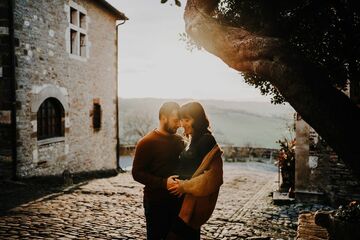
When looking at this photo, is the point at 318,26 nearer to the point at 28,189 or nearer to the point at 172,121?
the point at 172,121

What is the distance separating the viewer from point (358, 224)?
3.50 m

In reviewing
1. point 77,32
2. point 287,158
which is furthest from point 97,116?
point 287,158

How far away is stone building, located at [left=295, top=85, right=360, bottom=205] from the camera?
8633 millimetres

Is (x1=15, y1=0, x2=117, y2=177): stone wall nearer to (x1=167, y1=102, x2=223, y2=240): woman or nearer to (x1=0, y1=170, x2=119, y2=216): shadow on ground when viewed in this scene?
(x1=0, y1=170, x2=119, y2=216): shadow on ground

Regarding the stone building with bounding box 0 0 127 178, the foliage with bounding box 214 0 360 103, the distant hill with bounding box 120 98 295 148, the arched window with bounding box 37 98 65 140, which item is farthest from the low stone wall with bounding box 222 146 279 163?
the distant hill with bounding box 120 98 295 148

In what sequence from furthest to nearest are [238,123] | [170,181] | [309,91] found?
[238,123], [170,181], [309,91]

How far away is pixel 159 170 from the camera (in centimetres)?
353

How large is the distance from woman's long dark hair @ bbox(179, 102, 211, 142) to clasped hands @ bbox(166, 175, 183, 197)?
16.0 inches

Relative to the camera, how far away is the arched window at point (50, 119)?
38.0 ft

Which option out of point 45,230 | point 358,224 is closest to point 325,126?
point 358,224

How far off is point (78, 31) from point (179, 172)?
11338 millimetres

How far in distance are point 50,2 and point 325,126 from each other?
10.8m

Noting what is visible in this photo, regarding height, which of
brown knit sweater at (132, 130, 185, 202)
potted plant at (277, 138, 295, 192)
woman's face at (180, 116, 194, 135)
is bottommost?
potted plant at (277, 138, 295, 192)

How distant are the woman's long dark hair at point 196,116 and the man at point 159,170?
0.36 metres
